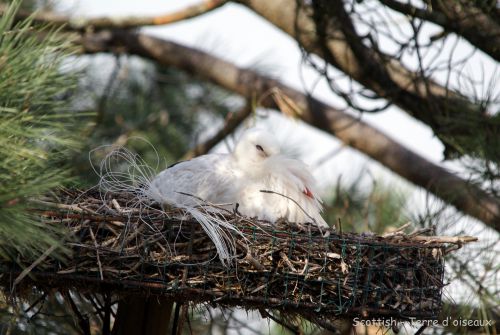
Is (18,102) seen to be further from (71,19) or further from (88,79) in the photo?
(88,79)

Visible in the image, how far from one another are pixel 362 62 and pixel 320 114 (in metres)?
0.59

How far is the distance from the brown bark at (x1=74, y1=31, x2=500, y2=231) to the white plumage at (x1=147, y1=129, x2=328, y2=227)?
20.3 inches

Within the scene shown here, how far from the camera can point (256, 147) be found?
3076 mm

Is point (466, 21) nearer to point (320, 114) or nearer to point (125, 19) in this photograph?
point (320, 114)

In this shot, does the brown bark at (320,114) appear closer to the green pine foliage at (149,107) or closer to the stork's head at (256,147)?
the green pine foliage at (149,107)

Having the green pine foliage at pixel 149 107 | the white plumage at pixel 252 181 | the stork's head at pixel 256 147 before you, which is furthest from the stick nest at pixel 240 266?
the green pine foliage at pixel 149 107

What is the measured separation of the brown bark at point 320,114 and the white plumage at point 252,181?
1.69ft

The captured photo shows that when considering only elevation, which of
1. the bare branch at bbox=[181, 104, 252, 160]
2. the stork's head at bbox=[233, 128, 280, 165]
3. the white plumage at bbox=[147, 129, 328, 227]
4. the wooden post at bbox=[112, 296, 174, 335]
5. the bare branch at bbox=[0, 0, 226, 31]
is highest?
the bare branch at bbox=[0, 0, 226, 31]

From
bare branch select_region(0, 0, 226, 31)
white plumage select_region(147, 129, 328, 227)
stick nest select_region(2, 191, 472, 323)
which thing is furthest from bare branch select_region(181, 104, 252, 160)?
stick nest select_region(2, 191, 472, 323)

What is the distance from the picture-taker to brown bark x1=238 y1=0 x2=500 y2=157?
3.12 metres

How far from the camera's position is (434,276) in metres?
2.28

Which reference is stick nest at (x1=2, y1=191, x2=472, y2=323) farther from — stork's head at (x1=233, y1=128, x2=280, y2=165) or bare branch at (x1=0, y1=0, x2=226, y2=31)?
bare branch at (x1=0, y1=0, x2=226, y2=31)

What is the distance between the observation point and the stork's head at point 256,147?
3.04m

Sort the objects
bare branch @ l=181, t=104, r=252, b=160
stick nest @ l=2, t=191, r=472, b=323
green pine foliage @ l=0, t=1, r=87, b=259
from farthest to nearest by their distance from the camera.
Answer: bare branch @ l=181, t=104, r=252, b=160
stick nest @ l=2, t=191, r=472, b=323
green pine foliage @ l=0, t=1, r=87, b=259
